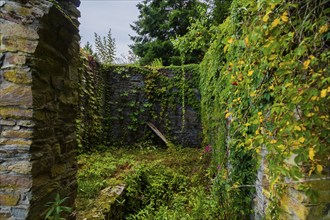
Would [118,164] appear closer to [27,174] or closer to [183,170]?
[183,170]

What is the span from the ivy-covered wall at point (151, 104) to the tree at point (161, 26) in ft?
11.0

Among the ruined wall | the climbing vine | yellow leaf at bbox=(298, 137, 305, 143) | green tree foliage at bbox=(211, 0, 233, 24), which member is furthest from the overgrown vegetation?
green tree foliage at bbox=(211, 0, 233, 24)

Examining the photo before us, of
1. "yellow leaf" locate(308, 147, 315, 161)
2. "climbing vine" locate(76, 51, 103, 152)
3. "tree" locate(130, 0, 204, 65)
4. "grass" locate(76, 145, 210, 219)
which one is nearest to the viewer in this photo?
"yellow leaf" locate(308, 147, 315, 161)

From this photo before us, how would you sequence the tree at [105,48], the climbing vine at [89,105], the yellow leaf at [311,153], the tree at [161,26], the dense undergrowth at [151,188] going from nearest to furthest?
1. the yellow leaf at [311,153]
2. the dense undergrowth at [151,188]
3. the climbing vine at [89,105]
4. the tree at [105,48]
5. the tree at [161,26]

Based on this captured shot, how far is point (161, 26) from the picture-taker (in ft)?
37.1

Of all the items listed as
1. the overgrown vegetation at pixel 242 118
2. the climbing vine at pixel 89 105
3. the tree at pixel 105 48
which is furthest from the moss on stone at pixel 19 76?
the tree at pixel 105 48

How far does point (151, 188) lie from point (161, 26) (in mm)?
8888

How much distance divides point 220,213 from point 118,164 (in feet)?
9.31

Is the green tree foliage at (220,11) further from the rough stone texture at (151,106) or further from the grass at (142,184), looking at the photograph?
the grass at (142,184)

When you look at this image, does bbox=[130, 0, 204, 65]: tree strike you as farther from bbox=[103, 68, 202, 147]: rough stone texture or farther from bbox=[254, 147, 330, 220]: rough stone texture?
bbox=[254, 147, 330, 220]: rough stone texture

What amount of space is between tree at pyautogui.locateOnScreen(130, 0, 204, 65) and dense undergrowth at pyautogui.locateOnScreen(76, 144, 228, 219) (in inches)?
260

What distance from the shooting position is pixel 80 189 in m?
3.53

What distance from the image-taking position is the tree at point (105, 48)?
830cm

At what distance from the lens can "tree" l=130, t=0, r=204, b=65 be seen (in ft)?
36.6
